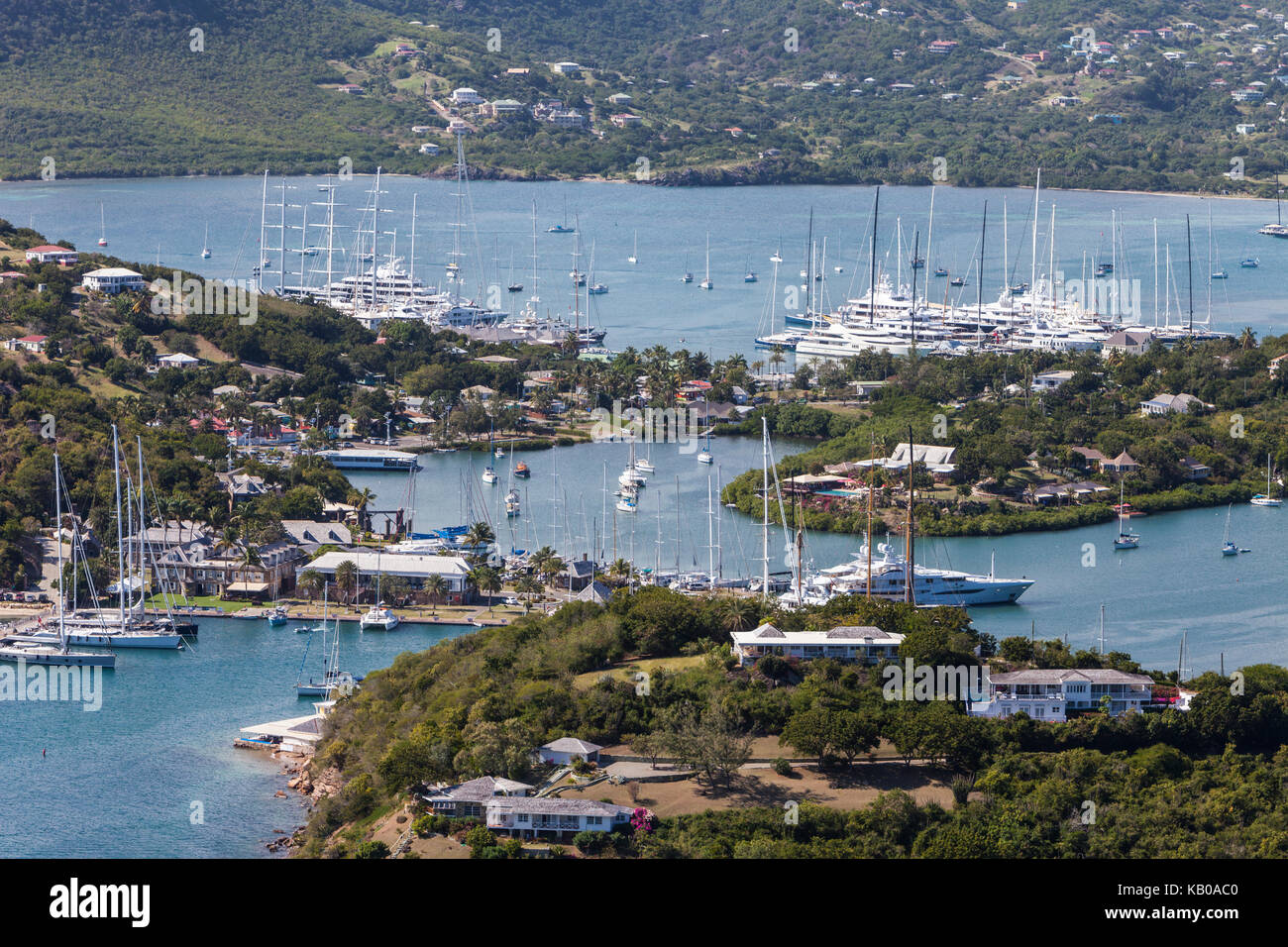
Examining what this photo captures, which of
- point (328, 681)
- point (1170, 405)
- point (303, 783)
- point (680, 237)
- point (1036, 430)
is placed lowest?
point (303, 783)

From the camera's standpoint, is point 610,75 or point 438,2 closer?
point 610,75

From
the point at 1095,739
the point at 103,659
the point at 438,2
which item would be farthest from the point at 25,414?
the point at 438,2

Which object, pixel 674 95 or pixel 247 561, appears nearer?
pixel 247 561

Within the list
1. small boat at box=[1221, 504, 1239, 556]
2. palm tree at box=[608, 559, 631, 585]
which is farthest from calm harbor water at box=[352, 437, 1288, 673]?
palm tree at box=[608, 559, 631, 585]

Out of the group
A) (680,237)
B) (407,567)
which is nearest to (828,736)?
(407,567)

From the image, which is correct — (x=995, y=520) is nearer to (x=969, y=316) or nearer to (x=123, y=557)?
(x=123, y=557)

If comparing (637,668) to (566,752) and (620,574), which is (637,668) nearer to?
(566,752)

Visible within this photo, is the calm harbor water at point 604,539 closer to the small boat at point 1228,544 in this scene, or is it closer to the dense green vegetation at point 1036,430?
the small boat at point 1228,544
